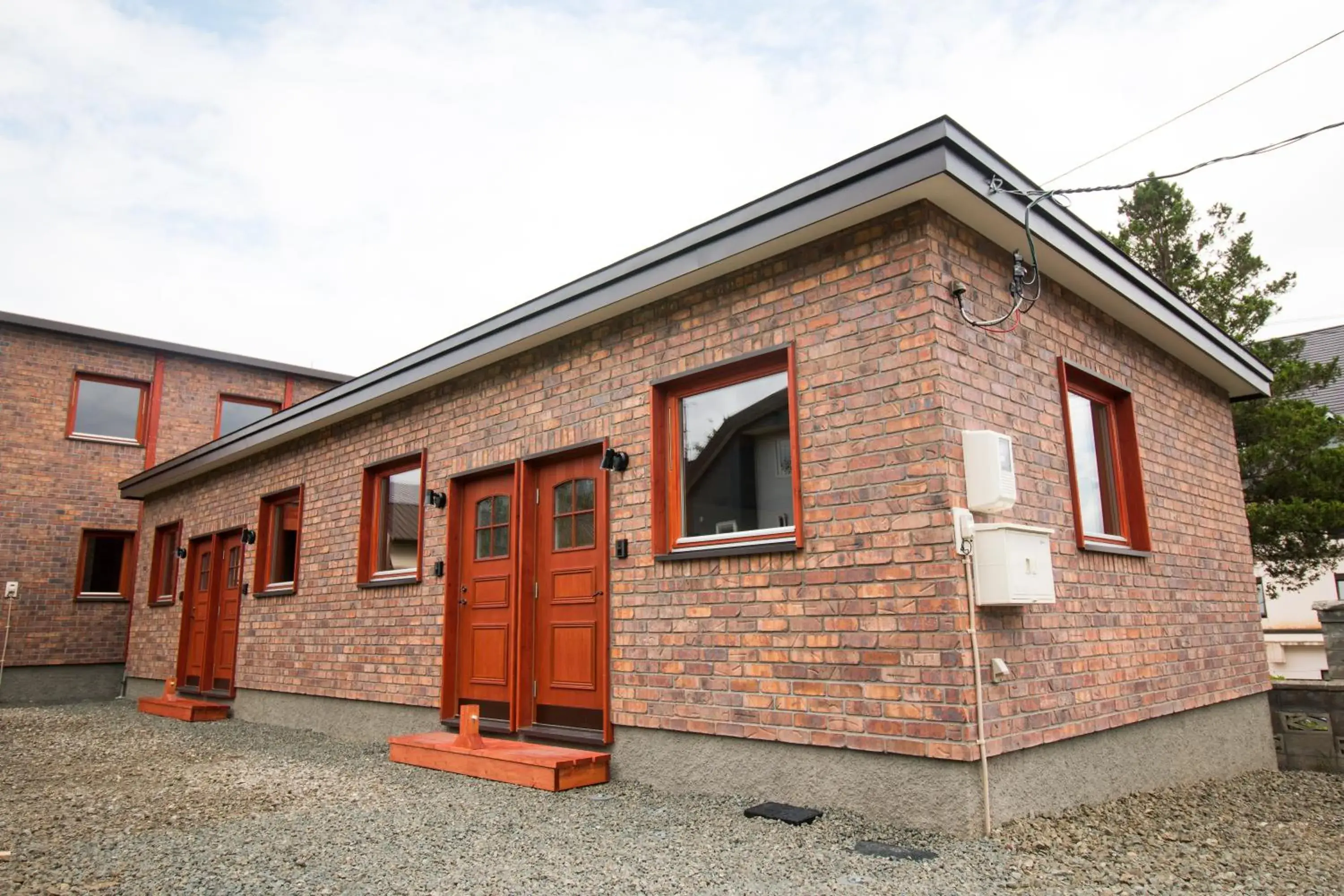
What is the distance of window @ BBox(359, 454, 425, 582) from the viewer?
7871mm

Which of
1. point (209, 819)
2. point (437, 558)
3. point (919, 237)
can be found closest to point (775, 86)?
point (919, 237)

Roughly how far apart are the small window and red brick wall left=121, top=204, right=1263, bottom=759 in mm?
364

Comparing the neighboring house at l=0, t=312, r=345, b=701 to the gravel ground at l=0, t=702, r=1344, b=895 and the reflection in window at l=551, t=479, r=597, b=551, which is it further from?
the gravel ground at l=0, t=702, r=1344, b=895

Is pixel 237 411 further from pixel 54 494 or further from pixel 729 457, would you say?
pixel 729 457

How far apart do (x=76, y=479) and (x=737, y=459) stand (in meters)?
13.9

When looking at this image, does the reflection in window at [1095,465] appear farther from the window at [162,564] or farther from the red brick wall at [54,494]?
the red brick wall at [54,494]

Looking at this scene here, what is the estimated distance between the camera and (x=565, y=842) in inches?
159

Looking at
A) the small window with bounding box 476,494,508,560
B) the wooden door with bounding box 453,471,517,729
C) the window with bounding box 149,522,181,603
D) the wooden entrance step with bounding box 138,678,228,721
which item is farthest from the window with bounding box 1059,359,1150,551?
the window with bounding box 149,522,181,603

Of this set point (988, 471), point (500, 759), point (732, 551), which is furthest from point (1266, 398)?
point (500, 759)

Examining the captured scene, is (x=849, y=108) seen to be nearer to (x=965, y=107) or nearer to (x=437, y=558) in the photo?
(x=965, y=107)

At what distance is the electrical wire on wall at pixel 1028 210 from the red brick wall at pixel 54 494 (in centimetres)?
1319

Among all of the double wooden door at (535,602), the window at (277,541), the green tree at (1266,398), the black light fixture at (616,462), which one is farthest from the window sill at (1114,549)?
the window at (277,541)

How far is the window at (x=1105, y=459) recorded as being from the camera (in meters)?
5.58

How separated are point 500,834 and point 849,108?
8731 millimetres
